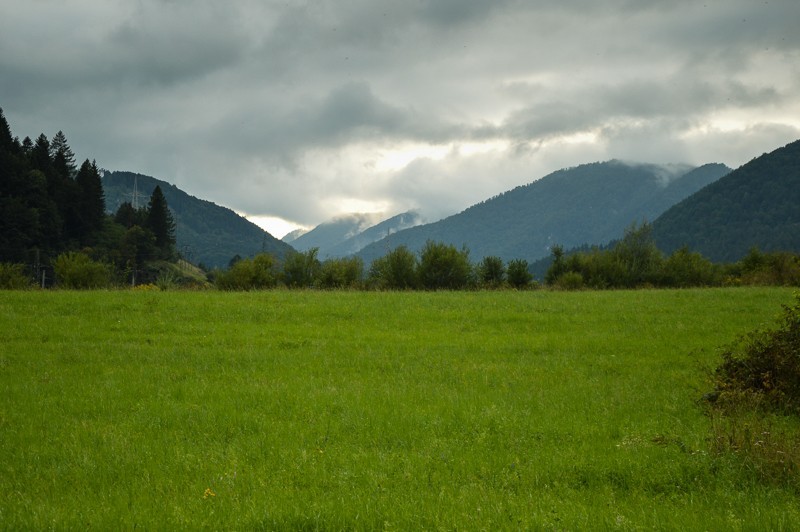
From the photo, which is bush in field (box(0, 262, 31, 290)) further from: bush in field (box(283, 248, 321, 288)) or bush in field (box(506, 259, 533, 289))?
bush in field (box(506, 259, 533, 289))

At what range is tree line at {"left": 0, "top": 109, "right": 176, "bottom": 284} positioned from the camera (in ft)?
237

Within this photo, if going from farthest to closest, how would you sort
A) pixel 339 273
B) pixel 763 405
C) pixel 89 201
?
pixel 89 201, pixel 339 273, pixel 763 405

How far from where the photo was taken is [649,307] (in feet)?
78.2

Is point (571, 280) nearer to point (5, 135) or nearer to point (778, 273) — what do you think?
point (778, 273)

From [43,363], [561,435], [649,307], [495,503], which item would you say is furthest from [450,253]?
[495,503]

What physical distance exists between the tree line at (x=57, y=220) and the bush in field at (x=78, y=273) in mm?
33606

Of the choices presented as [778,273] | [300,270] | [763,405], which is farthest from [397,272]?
[763,405]

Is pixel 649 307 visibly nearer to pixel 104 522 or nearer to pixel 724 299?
pixel 724 299

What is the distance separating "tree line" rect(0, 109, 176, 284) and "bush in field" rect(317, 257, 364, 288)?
35.9 meters

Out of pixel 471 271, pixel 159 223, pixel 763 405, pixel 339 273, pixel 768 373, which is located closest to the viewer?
pixel 763 405

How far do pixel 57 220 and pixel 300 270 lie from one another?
5504cm

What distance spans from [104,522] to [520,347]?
12660 mm

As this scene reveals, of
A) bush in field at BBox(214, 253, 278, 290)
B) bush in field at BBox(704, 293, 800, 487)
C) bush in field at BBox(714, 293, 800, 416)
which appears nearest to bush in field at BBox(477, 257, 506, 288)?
bush in field at BBox(214, 253, 278, 290)

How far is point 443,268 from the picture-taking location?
38.9 m
